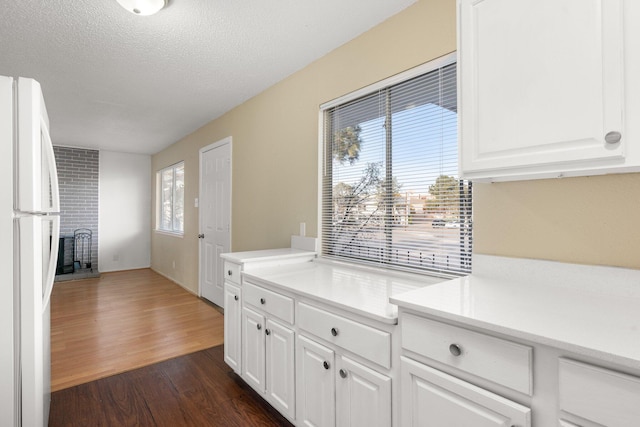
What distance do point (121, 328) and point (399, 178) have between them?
3.24m

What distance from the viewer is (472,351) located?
3.19ft

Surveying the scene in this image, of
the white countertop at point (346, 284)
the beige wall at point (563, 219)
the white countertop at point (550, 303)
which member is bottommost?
the white countertop at point (346, 284)

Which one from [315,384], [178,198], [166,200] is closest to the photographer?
[315,384]

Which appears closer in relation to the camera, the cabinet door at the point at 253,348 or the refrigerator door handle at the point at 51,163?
the refrigerator door handle at the point at 51,163

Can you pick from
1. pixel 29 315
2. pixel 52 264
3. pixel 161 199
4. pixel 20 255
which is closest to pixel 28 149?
pixel 20 255

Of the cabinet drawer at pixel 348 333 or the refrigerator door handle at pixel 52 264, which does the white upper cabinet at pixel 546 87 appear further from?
the refrigerator door handle at pixel 52 264

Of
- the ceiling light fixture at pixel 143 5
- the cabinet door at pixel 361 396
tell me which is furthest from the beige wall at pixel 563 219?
the ceiling light fixture at pixel 143 5

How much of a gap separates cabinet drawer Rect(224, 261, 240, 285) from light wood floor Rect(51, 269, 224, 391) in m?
1.01

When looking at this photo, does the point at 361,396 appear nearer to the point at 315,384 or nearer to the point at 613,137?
the point at 315,384

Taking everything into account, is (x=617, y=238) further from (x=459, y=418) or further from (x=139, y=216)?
(x=139, y=216)

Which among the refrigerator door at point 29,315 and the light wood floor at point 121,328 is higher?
the refrigerator door at point 29,315

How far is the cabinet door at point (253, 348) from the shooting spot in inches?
76.5

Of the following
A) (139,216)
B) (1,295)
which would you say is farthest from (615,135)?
(139,216)

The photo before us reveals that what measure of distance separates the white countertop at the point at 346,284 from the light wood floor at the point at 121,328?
146 centimetres
